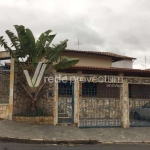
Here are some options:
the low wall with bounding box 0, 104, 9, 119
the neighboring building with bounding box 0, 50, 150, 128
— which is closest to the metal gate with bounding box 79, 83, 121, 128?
the neighboring building with bounding box 0, 50, 150, 128

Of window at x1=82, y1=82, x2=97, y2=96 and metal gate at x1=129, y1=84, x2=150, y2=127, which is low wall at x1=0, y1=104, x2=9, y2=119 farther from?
metal gate at x1=129, y1=84, x2=150, y2=127

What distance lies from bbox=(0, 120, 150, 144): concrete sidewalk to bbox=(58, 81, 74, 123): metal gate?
0.69 m

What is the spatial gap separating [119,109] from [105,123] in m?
1.08

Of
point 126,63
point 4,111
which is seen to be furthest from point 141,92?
point 126,63

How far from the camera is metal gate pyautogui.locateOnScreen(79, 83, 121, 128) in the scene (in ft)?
38.4

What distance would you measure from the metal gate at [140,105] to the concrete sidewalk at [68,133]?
929mm

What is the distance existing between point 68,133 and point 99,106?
3194 millimetres

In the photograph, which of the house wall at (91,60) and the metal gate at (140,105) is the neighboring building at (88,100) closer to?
the metal gate at (140,105)

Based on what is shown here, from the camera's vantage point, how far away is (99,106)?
1248cm

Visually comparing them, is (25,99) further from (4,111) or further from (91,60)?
(91,60)

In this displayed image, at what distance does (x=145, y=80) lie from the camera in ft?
40.4

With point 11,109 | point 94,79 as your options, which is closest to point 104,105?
point 94,79

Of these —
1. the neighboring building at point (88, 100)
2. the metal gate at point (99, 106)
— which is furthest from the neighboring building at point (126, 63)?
the metal gate at point (99, 106)

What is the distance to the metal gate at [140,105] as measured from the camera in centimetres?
1234
